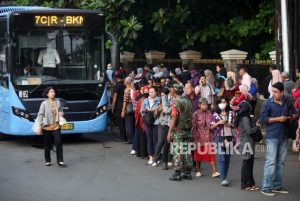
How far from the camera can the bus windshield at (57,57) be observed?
52.7 ft

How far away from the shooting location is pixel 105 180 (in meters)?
12.2

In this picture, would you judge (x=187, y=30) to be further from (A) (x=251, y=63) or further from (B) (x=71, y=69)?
(B) (x=71, y=69)

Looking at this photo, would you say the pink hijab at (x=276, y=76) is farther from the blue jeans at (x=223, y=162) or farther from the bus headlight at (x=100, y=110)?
the blue jeans at (x=223, y=162)

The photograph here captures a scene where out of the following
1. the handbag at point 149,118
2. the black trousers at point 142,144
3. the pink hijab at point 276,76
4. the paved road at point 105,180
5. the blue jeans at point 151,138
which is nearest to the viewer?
the paved road at point 105,180

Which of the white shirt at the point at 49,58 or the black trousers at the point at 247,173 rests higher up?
the white shirt at the point at 49,58

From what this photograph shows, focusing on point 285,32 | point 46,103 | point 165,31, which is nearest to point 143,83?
point 46,103

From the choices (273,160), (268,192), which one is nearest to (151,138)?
(268,192)

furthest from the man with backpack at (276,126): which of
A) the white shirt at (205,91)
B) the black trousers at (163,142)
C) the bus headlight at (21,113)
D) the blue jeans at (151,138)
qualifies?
the bus headlight at (21,113)

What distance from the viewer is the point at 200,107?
12195 mm

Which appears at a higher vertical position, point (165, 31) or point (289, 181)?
point (165, 31)

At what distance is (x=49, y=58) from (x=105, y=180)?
4.82 meters

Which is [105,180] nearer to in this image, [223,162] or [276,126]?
[223,162]

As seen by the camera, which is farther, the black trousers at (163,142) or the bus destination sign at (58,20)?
the bus destination sign at (58,20)

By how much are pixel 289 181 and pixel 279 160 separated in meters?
1.31
